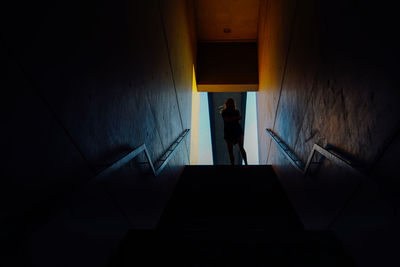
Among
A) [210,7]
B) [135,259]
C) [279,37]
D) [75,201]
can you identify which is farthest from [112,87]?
[210,7]

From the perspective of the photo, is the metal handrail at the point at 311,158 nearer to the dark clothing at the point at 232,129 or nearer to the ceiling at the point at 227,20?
the dark clothing at the point at 232,129

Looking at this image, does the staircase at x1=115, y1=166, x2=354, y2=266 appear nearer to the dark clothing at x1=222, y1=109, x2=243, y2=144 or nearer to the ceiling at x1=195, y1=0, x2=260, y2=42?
the dark clothing at x1=222, y1=109, x2=243, y2=144

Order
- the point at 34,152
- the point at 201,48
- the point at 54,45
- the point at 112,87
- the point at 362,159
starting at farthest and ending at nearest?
the point at 201,48
the point at 112,87
the point at 362,159
the point at 54,45
the point at 34,152

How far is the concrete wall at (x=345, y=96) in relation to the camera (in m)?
1.35

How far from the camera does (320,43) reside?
88.4 inches

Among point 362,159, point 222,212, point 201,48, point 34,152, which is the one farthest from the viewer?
point 201,48

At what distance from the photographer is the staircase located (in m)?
1.89

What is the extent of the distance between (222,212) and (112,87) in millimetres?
2259

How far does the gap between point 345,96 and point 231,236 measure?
4.64ft

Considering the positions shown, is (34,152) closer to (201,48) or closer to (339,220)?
(339,220)

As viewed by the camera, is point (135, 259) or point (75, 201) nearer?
point (75, 201)

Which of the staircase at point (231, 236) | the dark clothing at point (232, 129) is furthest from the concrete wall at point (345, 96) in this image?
the dark clothing at point (232, 129)

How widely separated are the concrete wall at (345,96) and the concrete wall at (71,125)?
5.31 ft

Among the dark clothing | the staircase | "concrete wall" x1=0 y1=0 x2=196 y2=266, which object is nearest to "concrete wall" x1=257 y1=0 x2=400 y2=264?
the staircase
